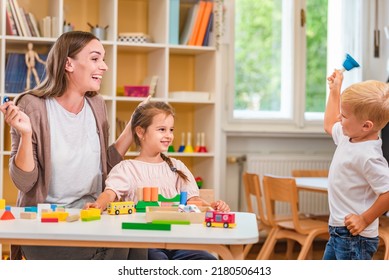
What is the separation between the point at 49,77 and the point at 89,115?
0.54 feet

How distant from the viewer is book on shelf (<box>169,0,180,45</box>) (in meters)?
3.68

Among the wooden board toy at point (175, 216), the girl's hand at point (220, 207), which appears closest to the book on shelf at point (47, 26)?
the girl's hand at point (220, 207)

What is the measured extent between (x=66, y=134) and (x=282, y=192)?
4.56 ft

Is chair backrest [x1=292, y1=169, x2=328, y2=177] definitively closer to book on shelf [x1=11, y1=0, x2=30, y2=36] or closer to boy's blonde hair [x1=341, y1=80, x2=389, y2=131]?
book on shelf [x1=11, y1=0, x2=30, y2=36]

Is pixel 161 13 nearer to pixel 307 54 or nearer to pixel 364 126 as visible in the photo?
pixel 307 54

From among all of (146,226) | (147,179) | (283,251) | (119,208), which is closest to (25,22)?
(147,179)

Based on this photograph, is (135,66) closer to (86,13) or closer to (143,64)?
(143,64)

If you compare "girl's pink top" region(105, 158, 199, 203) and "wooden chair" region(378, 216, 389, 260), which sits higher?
"girl's pink top" region(105, 158, 199, 203)

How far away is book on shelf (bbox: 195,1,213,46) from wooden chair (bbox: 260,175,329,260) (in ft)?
2.65

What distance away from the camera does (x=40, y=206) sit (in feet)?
6.16

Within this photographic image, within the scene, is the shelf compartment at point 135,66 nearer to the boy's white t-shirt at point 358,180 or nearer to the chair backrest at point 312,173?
the chair backrest at point 312,173

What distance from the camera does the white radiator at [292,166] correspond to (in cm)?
429

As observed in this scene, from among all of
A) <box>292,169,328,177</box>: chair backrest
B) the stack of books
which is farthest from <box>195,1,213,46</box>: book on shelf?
<box>292,169,328,177</box>: chair backrest
